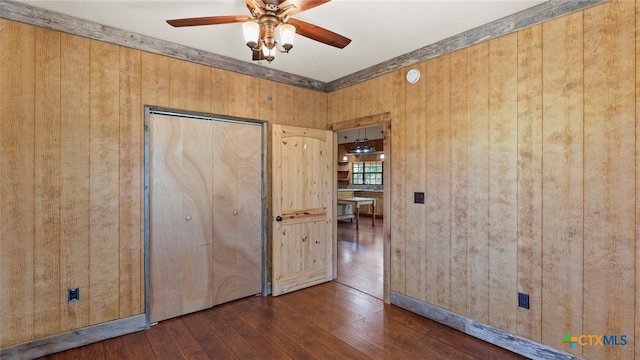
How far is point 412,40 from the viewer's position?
112 inches

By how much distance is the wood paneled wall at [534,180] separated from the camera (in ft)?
6.35

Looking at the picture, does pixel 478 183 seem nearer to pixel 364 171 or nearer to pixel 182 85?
pixel 182 85

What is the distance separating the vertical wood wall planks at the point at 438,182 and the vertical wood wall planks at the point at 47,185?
3.36 meters

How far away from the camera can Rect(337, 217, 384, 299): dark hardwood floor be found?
3893 mm

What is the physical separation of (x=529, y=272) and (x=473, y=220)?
0.57 meters

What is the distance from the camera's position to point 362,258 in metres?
5.05

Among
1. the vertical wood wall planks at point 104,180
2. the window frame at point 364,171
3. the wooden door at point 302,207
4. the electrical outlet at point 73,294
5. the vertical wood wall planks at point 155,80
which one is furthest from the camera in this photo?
the window frame at point 364,171

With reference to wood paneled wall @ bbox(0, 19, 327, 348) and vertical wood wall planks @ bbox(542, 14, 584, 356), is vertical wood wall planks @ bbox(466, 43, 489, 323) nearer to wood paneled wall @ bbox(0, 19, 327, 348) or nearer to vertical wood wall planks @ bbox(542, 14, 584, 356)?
vertical wood wall planks @ bbox(542, 14, 584, 356)

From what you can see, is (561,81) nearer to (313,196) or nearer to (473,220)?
(473,220)

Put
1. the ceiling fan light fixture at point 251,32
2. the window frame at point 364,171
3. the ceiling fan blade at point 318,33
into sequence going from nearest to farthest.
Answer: the ceiling fan light fixture at point 251,32 → the ceiling fan blade at point 318,33 → the window frame at point 364,171

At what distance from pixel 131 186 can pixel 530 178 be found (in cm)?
351

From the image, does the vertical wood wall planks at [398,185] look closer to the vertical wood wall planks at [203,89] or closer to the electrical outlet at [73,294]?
the vertical wood wall planks at [203,89]

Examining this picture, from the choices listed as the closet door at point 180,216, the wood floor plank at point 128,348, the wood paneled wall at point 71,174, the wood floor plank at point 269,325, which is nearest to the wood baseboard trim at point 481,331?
the wood floor plank at point 269,325

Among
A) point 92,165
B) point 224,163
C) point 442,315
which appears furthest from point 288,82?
point 442,315
